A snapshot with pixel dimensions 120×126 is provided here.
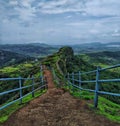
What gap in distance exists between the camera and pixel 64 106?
10.2m

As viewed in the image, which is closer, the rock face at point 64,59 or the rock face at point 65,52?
the rock face at point 64,59

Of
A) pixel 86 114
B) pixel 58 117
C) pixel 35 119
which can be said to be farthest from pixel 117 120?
pixel 35 119

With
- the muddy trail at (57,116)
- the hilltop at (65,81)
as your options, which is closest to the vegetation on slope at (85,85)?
the hilltop at (65,81)

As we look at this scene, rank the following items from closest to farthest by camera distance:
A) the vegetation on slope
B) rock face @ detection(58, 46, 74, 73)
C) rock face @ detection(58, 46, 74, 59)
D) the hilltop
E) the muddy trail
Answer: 1. the muddy trail
2. the vegetation on slope
3. the hilltop
4. rock face @ detection(58, 46, 74, 73)
5. rock face @ detection(58, 46, 74, 59)

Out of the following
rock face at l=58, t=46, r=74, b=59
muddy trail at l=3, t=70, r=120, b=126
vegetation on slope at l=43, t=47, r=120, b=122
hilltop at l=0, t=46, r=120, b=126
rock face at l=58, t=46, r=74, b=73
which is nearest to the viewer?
muddy trail at l=3, t=70, r=120, b=126

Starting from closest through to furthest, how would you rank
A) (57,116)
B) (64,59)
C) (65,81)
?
(57,116) < (65,81) < (64,59)

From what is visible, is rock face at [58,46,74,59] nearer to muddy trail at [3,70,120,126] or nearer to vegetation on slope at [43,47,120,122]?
vegetation on slope at [43,47,120,122]

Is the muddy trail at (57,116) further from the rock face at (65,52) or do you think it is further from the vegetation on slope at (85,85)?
the rock face at (65,52)

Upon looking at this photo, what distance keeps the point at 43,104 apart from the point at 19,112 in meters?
1.70

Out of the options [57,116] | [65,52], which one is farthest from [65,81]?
[65,52]

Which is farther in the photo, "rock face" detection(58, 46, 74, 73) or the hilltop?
"rock face" detection(58, 46, 74, 73)

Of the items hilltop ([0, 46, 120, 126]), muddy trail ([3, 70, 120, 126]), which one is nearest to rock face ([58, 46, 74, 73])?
hilltop ([0, 46, 120, 126])

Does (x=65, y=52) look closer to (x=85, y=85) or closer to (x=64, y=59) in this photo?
(x=64, y=59)

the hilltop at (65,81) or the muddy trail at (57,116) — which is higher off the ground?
the muddy trail at (57,116)
